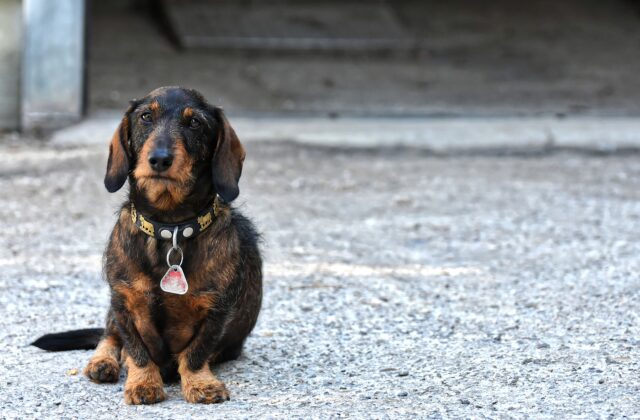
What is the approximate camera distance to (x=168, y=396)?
4.80 meters

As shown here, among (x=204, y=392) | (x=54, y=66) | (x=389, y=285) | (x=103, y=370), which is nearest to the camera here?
(x=204, y=392)

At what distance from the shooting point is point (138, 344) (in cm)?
473

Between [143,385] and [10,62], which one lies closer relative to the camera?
[143,385]

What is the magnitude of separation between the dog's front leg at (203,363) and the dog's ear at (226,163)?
0.49 metres

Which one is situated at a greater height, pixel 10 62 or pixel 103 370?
pixel 10 62

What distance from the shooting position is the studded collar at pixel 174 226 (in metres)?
4.67

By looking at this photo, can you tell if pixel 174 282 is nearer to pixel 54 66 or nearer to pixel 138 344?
pixel 138 344

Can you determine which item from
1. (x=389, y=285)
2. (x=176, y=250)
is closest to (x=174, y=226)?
(x=176, y=250)

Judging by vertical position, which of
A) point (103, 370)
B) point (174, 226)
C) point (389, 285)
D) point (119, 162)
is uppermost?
point (119, 162)

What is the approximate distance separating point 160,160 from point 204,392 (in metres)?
0.96

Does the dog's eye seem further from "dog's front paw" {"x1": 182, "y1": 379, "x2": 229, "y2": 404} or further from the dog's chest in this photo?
"dog's front paw" {"x1": 182, "y1": 379, "x2": 229, "y2": 404}

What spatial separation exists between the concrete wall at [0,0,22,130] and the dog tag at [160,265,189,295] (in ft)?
22.6

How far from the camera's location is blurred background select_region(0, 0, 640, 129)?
10922 mm

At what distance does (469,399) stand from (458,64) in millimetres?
9523
